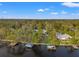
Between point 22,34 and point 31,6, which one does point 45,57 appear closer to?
point 22,34

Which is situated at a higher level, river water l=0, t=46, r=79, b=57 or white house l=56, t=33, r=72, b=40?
white house l=56, t=33, r=72, b=40

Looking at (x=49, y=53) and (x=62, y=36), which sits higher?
(x=62, y=36)

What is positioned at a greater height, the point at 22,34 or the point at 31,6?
the point at 31,6

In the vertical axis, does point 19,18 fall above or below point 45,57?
above

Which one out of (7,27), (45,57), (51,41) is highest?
(7,27)

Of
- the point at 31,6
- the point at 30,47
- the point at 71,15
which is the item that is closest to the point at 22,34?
the point at 30,47

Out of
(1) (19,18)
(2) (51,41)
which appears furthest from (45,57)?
(1) (19,18)

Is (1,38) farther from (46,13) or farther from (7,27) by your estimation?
(46,13)

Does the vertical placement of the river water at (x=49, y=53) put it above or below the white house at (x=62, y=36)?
below
